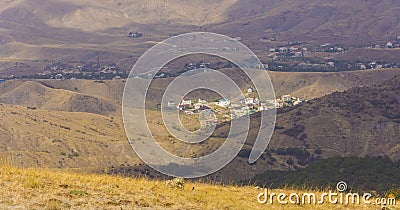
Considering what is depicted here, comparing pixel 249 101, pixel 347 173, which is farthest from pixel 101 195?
pixel 249 101

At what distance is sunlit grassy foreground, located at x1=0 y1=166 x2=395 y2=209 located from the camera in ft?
41.6

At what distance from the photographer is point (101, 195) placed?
1383cm

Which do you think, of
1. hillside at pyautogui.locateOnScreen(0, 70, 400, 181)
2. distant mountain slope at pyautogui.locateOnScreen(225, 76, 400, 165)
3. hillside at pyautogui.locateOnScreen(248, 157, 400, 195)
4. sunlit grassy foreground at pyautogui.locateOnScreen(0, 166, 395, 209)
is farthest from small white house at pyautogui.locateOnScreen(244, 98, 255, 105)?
sunlit grassy foreground at pyautogui.locateOnScreen(0, 166, 395, 209)

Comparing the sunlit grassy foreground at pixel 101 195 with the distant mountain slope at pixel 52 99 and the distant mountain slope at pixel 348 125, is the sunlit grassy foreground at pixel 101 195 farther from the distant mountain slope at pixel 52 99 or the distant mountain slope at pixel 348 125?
the distant mountain slope at pixel 52 99

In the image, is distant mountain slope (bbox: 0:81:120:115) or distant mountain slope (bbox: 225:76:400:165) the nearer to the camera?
distant mountain slope (bbox: 225:76:400:165)

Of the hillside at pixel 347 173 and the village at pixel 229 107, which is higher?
the village at pixel 229 107

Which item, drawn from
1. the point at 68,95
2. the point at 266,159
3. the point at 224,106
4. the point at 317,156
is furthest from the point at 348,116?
the point at 68,95

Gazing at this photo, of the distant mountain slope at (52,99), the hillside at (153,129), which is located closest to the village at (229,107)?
the hillside at (153,129)

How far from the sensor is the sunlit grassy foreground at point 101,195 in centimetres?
1267

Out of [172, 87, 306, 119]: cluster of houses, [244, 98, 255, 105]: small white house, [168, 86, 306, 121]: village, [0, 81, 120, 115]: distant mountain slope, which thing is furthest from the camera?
[0, 81, 120, 115]: distant mountain slope

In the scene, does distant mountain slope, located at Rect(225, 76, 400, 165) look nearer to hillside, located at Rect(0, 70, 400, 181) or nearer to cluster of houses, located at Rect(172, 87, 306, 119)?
hillside, located at Rect(0, 70, 400, 181)

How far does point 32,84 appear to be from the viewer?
154 meters

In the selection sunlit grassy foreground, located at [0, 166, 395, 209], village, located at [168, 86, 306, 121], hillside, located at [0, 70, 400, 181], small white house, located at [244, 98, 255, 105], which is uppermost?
small white house, located at [244, 98, 255, 105]

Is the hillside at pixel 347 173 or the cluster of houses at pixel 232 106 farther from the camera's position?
the cluster of houses at pixel 232 106
